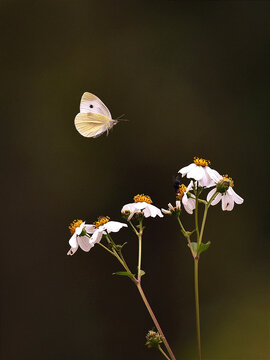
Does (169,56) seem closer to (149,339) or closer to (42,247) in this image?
(42,247)

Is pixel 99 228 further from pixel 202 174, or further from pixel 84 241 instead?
pixel 202 174

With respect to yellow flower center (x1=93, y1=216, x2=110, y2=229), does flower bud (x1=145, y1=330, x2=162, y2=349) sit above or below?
below

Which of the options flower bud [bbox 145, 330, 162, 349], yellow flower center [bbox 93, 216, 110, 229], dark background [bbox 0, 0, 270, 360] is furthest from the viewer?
dark background [bbox 0, 0, 270, 360]

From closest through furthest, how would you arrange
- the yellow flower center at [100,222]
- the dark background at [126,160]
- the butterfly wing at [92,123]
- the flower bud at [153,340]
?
the flower bud at [153,340] < the yellow flower center at [100,222] < the butterfly wing at [92,123] < the dark background at [126,160]

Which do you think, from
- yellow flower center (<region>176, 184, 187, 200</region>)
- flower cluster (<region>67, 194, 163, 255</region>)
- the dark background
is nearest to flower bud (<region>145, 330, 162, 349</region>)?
flower cluster (<region>67, 194, 163, 255</region>)

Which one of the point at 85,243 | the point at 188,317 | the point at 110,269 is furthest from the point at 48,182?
the point at 85,243

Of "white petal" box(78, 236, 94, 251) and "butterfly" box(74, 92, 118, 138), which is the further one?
"butterfly" box(74, 92, 118, 138)

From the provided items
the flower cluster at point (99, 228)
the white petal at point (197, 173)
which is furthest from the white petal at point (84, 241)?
the white petal at point (197, 173)

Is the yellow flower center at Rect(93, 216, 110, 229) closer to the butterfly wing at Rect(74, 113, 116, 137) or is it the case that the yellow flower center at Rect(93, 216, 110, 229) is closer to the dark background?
the butterfly wing at Rect(74, 113, 116, 137)

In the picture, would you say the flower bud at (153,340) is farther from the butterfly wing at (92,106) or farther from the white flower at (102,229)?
the butterfly wing at (92,106)
